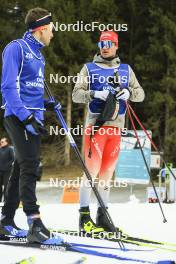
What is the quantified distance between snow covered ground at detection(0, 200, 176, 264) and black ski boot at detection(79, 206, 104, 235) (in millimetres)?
270

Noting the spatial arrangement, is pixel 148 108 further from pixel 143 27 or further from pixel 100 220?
pixel 100 220

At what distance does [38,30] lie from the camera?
327 centimetres

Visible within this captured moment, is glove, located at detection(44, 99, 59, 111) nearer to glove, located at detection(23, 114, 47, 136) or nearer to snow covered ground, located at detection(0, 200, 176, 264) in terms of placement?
glove, located at detection(23, 114, 47, 136)

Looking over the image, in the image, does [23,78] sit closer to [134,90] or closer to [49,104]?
[49,104]

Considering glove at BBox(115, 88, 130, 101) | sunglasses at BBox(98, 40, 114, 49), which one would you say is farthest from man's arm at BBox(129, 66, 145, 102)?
sunglasses at BBox(98, 40, 114, 49)

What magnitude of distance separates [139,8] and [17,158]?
66.4 ft

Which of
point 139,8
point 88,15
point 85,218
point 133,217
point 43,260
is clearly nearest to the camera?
point 43,260

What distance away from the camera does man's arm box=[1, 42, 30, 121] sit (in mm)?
3031

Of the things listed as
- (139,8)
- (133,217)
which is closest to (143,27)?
(139,8)

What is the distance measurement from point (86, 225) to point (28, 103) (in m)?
1.19

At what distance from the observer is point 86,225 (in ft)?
12.8

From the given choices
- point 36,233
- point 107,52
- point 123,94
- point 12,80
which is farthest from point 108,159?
point 12,80

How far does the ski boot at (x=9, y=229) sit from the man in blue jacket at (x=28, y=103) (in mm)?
264

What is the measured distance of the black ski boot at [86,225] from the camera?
3.79 metres
